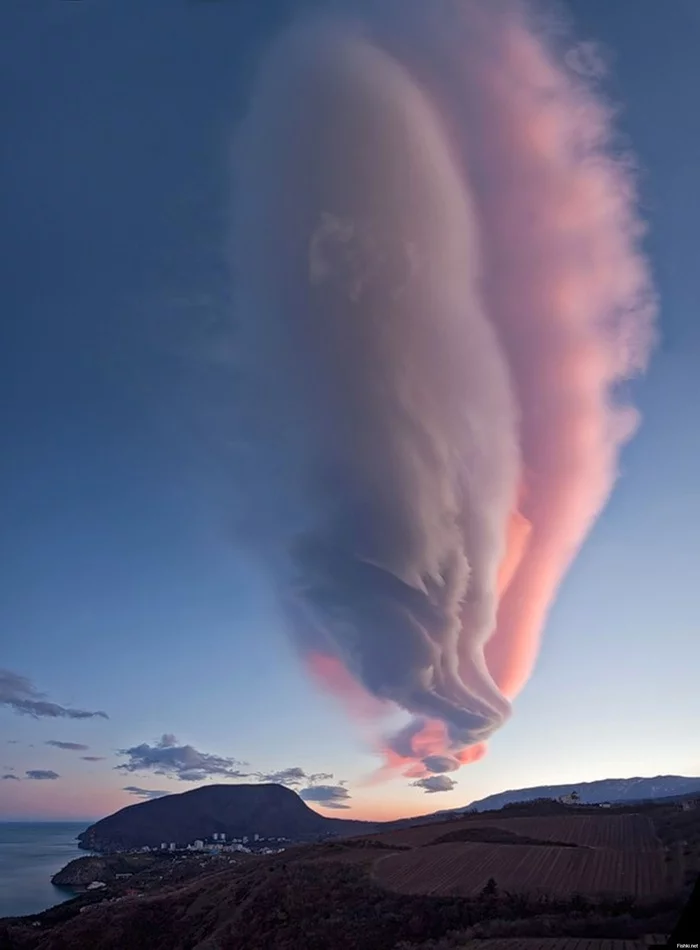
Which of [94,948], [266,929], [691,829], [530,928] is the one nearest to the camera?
[530,928]

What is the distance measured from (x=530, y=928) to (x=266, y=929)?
913 inches

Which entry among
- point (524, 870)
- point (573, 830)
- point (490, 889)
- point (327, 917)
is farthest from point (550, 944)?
point (573, 830)

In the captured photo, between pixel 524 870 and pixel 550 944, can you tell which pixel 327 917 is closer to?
pixel 524 870

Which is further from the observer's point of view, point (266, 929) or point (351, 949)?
point (266, 929)

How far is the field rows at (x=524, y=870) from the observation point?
48.2 meters

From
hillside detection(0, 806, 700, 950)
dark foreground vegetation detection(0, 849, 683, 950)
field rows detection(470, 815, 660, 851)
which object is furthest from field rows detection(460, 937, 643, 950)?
field rows detection(470, 815, 660, 851)

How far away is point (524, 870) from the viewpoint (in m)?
56.4

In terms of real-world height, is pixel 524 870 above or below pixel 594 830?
above

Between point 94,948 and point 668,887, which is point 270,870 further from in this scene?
point 668,887

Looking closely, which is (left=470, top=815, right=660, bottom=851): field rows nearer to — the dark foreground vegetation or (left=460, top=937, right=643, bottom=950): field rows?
the dark foreground vegetation

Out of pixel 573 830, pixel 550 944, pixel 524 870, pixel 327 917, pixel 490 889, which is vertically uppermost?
pixel 550 944

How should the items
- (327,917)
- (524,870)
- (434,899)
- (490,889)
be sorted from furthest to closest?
1. (524,870)
2. (490,889)
3. (434,899)
4. (327,917)

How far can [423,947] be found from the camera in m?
35.7

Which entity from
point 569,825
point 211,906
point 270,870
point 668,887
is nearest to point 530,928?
point 668,887
